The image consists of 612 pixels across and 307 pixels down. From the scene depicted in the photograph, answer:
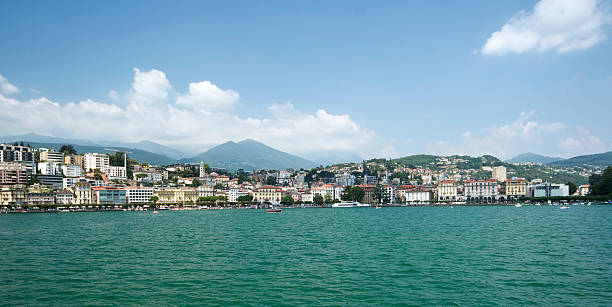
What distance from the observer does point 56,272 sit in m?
15.8

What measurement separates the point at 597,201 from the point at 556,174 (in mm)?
101946

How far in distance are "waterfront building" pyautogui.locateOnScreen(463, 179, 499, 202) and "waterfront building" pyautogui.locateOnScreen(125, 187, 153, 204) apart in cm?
7542

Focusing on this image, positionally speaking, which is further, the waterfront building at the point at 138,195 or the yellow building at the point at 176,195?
the yellow building at the point at 176,195

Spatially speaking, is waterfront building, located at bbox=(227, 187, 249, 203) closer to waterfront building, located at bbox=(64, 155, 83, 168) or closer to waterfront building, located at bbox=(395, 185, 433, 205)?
waterfront building, located at bbox=(395, 185, 433, 205)

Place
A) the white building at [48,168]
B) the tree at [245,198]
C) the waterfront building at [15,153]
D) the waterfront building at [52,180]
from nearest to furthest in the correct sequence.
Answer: the waterfront building at [52,180] < the tree at [245,198] < the white building at [48,168] < the waterfront building at [15,153]

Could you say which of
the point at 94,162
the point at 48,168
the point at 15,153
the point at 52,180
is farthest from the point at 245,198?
the point at 15,153

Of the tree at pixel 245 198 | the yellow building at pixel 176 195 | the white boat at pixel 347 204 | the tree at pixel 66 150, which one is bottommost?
the white boat at pixel 347 204

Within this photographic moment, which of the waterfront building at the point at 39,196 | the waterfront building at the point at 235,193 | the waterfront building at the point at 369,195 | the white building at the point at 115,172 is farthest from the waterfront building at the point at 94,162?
the waterfront building at the point at 369,195

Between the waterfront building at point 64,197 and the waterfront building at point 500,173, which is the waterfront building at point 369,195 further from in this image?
the waterfront building at point 64,197

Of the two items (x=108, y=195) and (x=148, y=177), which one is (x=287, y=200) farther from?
(x=148, y=177)

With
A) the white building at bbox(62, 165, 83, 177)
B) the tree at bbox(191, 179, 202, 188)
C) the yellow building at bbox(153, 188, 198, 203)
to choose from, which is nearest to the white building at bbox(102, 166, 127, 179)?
the white building at bbox(62, 165, 83, 177)

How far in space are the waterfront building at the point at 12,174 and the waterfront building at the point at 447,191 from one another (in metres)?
93.9

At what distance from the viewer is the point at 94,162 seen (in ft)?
404

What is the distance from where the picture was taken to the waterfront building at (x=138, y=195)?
93000mm
